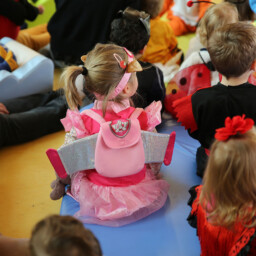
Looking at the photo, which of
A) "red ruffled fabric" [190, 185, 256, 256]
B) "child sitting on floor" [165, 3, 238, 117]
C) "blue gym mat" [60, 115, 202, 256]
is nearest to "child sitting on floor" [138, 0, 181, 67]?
"child sitting on floor" [165, 3, 238, 117]

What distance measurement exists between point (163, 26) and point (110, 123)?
52.8 inches

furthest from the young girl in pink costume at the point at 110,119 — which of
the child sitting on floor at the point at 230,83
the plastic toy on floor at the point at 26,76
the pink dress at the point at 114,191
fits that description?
the plastic toy on floor at the point at 26,76

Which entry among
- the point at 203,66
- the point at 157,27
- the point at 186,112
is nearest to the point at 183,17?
the point at 157,27

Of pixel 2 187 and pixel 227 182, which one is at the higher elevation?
pixel 227 182

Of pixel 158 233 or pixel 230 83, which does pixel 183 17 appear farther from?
pixel 158 233

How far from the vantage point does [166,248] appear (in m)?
1.31

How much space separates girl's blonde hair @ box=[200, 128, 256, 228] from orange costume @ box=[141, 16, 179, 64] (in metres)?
1.58

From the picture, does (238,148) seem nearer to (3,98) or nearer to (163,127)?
(163,127)

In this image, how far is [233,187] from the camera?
3.07 ft

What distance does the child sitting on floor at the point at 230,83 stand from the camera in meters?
1.34

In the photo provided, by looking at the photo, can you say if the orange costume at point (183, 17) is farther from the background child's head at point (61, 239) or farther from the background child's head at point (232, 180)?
the background child's head at point (61, 239)

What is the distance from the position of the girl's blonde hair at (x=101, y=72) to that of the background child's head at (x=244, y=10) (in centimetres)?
106

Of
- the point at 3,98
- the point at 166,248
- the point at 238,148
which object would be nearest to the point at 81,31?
the point at 3,98

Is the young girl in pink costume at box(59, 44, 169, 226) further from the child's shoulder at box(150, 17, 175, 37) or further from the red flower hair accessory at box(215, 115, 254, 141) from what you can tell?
the child's shoulder at box(150, 17, 175, 37)
